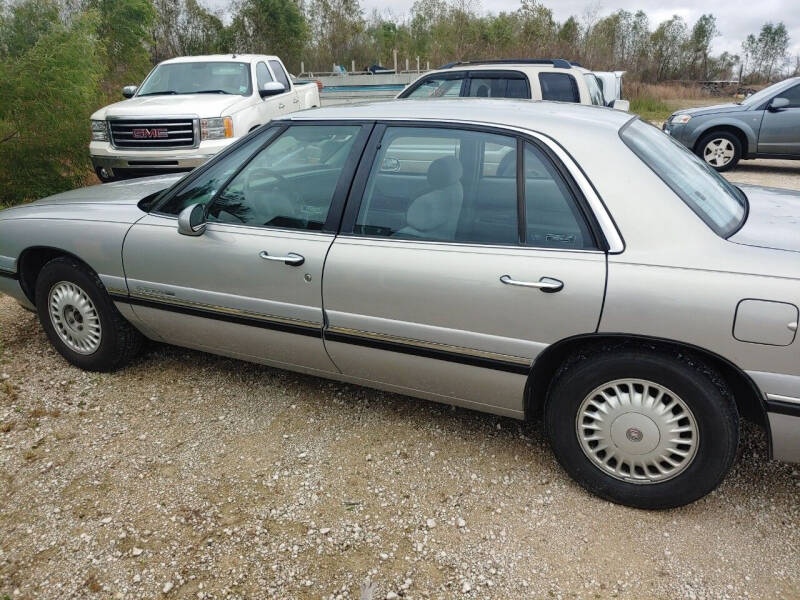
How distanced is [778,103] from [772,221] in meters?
9.43

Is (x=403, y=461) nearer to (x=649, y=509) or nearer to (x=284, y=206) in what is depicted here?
(x=649, y=509)

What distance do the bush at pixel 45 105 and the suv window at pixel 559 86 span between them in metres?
5.42

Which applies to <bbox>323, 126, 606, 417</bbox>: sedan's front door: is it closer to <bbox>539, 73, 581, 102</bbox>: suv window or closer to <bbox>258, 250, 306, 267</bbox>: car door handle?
<bbox>258, 250, 306, 267</bbox>: car door handle

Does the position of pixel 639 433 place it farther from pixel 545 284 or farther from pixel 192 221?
pixel 192 221

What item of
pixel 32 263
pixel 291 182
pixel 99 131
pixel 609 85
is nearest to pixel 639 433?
pixel 291 182

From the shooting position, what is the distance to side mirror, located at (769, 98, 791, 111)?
1027cm

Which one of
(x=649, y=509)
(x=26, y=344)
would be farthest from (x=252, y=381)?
(x=649, y=509)

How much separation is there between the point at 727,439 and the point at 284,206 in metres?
2.25

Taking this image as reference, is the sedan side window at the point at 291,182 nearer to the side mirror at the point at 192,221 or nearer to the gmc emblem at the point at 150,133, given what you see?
the side mirror at the point at 192,221

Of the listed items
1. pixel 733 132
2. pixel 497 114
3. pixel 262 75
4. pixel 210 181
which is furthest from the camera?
pixel 733 132

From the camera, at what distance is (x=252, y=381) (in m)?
3.75

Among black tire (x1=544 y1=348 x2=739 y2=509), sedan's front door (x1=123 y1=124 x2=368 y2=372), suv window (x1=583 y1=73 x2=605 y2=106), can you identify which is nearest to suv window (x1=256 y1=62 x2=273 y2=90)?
suv window (x1=583 y1=73 x2=605 y2=106)

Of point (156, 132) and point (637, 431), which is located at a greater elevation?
point (156, 132)

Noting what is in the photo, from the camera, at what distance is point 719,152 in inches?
428
